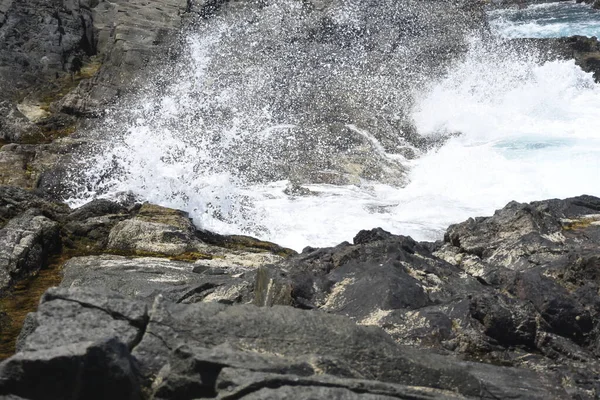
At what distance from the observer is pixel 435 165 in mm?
20500

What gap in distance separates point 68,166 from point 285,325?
1248 centimetres

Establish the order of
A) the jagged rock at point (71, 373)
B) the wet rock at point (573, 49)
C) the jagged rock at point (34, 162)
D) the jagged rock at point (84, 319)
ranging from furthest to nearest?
the wet rock at point (573, 49) < the jagged rock at point (34, 162) < the jagged rock at point (84, 319) < the jagged rock at point (71, 373)

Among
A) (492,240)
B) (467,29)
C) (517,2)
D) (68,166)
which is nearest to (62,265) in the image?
(68,166)

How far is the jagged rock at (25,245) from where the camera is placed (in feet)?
35.4

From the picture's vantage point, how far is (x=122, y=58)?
2378cm

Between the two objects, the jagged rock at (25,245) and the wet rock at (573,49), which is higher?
the wet rock at (573,49)

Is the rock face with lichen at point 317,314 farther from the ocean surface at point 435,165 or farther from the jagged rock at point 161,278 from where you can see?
the ocean surface at point 435,165

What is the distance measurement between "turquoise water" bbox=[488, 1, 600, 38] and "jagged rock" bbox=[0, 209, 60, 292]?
34.5 metres

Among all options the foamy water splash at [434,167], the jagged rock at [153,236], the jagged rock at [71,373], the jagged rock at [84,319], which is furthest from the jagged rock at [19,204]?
the jagged rock at [71,373]

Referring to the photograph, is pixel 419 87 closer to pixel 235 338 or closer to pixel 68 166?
pixel 68 166

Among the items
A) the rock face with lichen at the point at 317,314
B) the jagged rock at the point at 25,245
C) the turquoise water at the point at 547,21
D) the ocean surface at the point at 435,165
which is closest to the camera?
the rock face with lichen at the point at 317,314

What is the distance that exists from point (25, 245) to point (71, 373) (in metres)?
7.32

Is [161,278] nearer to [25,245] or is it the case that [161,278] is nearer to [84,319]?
[25,245]

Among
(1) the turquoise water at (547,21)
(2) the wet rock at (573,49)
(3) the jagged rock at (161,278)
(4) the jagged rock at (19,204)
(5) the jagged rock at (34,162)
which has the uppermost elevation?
(1) the turquoise water at (547,21)
